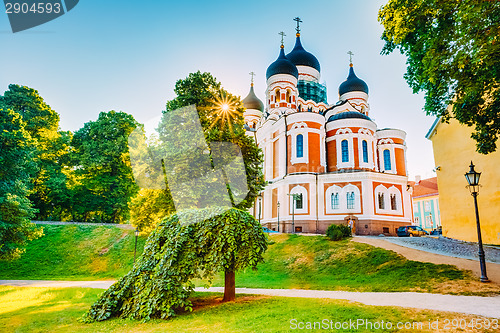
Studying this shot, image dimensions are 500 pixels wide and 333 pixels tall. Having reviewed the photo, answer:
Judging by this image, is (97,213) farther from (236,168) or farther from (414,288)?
(414,288)

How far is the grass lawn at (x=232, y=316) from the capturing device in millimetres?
5744

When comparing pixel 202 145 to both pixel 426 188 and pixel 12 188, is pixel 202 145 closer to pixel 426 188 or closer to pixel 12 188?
pixel 12 188

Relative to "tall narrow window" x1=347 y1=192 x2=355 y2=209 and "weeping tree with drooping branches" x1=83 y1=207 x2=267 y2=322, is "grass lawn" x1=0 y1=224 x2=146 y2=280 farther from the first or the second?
"tall narrow window" x1=347 y1=192 x2=355 y2=209

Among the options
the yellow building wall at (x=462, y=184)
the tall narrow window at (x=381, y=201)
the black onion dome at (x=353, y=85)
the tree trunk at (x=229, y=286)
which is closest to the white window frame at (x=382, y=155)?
the tall narrow window at (x=381, y=201)

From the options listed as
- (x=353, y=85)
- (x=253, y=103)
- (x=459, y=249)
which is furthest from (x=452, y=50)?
(x=253, y=103)

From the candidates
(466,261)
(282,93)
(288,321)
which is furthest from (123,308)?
(282,93)

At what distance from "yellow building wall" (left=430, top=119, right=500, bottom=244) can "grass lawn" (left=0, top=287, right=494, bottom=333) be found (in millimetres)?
12094

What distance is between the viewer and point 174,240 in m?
8.33

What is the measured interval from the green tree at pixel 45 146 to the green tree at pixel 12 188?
11.1 meters

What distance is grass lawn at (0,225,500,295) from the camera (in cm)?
1059

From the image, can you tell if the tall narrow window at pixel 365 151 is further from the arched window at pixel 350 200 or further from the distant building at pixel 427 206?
the distant building at pixel 427 206

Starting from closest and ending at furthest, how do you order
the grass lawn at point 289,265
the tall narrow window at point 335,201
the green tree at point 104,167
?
the grass lawn at point 289,265 → the tall narrow window at point 335,201 → the green tree at point 104,167

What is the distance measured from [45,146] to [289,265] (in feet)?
81.4

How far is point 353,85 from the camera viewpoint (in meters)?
41.3
